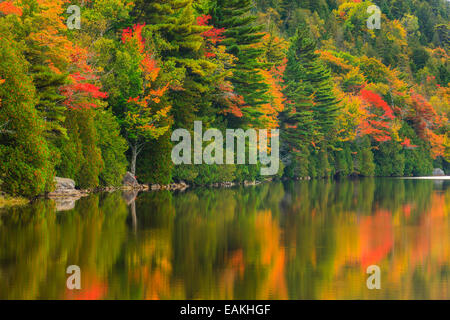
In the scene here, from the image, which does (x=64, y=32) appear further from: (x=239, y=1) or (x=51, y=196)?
(x=239, y=1)

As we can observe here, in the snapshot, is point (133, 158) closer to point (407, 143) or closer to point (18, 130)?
point (18, 130)

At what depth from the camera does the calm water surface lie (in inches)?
455

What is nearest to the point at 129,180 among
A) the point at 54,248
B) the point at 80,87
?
the point at 80,87

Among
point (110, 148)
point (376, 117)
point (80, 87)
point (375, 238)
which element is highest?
point (376, 117)

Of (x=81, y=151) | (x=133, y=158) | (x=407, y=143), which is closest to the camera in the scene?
(x=81, y=151)

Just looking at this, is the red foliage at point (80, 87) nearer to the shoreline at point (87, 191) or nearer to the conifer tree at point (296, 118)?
the shoreline at point (87, 191)

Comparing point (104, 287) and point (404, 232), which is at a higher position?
point (404, 232)

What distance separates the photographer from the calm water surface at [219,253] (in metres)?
11.6

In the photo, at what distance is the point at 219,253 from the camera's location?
15.6 m

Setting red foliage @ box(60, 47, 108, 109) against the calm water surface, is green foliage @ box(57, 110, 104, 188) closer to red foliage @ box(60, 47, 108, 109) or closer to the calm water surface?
red foliage @ box(60, 47, 108, 109)
